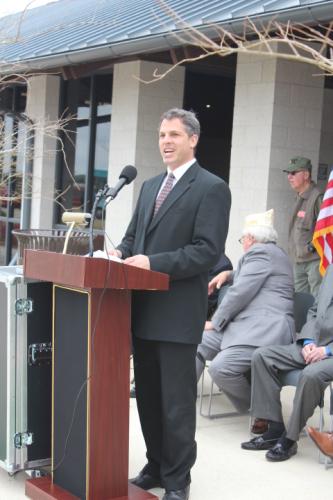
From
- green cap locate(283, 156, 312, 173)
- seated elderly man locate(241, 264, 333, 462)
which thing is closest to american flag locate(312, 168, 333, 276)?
green cap locate(283, 156, 312, 173)

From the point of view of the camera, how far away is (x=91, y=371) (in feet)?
11.9

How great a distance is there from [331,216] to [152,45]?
9.03ft

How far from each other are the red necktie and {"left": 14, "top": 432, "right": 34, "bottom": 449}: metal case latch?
1406 mm

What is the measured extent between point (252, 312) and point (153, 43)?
3.79 metres

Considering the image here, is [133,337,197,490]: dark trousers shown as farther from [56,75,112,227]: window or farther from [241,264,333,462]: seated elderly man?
[56,75,112,227]: window

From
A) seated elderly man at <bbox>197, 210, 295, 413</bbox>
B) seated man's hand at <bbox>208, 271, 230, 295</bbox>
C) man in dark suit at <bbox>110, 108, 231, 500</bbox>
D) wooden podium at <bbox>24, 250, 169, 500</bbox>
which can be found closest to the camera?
wooden podium at <bbox>24, 250, 169, 500</bbox>

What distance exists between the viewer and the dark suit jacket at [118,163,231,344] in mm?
3791

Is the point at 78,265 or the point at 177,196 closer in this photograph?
the point at 78,265

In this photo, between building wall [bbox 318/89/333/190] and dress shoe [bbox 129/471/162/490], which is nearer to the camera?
dress shoe [bbox 129/471/162/490]

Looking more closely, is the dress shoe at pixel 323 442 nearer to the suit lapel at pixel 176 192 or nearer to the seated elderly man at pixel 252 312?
the seated elderly man at pixel 252 312

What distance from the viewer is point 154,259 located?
3.68 metres

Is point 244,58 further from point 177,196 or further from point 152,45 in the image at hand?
point 177,196

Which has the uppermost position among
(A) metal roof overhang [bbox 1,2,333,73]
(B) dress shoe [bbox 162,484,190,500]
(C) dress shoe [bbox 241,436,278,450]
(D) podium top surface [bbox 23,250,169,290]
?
(A) metal roof overhang [bbox 1,2,333,73]

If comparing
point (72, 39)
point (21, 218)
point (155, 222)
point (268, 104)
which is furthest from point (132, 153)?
point (155, 222)
